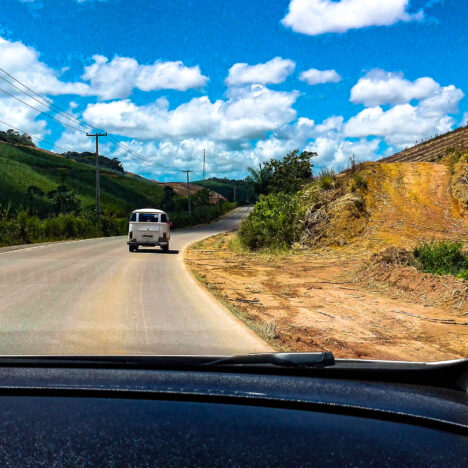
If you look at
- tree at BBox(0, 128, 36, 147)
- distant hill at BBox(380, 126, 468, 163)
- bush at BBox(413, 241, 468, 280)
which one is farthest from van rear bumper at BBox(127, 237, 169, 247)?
tree at BBox(0, 128, 36, 147)

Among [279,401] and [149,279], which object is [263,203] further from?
[279,401]

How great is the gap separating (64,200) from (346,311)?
59.1m

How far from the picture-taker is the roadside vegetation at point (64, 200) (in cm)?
3782

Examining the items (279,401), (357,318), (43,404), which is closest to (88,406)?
(43,404)

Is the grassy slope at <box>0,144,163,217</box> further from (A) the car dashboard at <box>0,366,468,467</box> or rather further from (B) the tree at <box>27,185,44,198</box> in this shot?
(A) the car dashboard at <box>0,366,468,467</box>

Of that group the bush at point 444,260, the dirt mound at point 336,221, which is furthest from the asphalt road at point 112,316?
the dirt mound at point 336,221

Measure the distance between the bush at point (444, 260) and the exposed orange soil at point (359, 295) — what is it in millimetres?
1263

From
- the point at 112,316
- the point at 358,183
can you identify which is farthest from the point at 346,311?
the point at 358,183

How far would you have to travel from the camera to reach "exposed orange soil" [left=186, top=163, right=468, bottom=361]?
7883 millimetres

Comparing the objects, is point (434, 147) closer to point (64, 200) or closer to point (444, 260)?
point (444, 260)

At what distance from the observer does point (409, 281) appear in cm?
1291

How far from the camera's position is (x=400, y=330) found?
886 cm

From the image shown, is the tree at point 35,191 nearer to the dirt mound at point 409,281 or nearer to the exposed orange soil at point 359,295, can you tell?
the exposed orange soil at point 359,295

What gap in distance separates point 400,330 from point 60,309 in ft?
18.7
